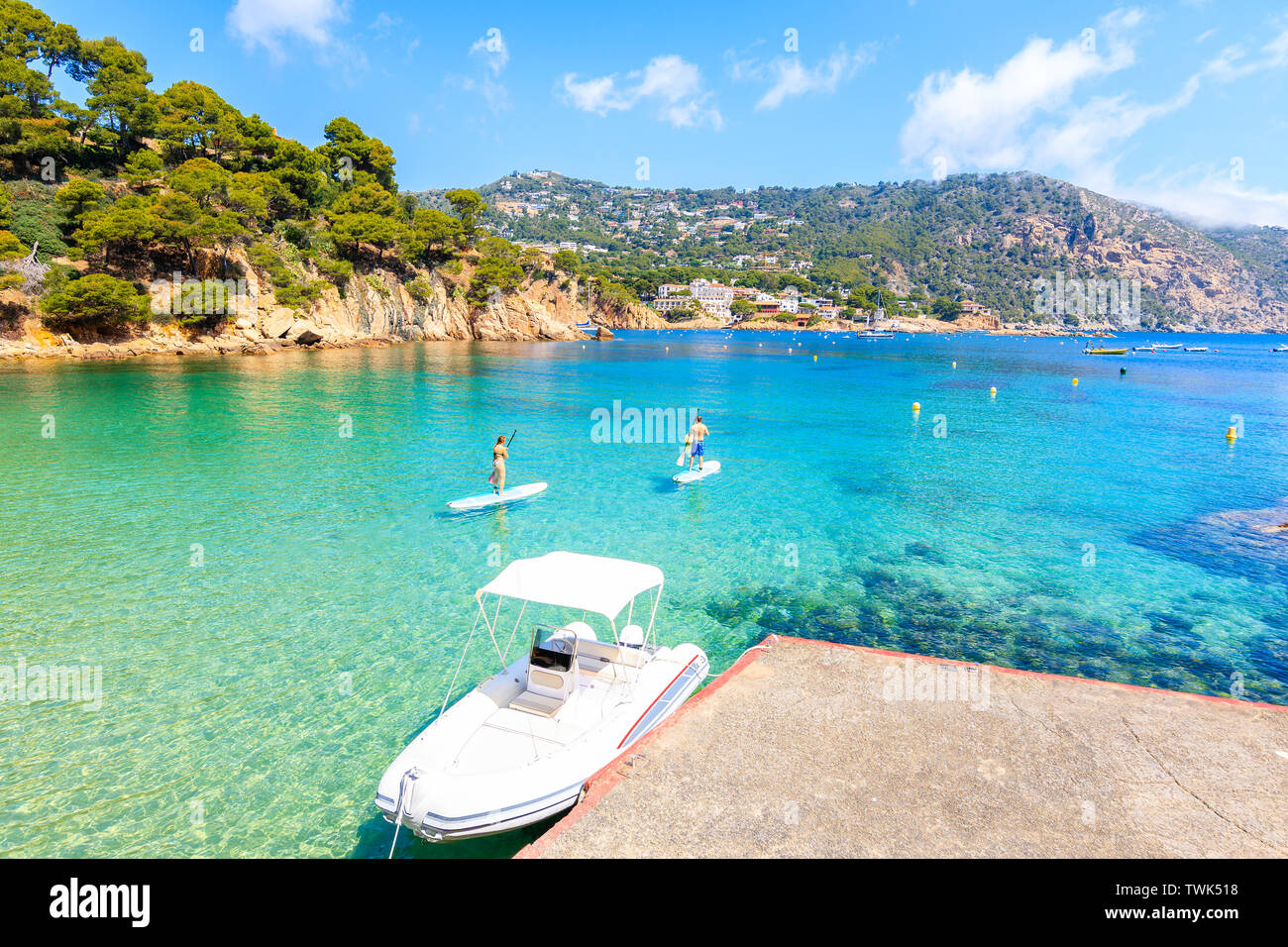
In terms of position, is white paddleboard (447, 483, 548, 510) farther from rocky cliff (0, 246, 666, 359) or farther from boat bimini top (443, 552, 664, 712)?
rocky cliff (0, 246, 666, 359)

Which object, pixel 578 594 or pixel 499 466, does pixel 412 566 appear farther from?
pixel 578 594

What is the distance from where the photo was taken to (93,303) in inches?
2151

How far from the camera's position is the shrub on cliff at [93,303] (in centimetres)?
5300

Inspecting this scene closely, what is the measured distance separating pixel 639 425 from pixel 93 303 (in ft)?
169

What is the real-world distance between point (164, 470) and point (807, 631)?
2317 cm

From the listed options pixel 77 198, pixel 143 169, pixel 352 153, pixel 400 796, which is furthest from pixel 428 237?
pixel 400 796

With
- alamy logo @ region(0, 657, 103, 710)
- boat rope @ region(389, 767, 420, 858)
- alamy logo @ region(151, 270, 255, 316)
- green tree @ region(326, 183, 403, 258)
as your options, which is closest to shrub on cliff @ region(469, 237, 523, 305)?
green tree @ region(326, 183, 403, 258)

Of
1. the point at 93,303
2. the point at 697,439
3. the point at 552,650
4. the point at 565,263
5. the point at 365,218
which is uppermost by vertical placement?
the point at 565,263

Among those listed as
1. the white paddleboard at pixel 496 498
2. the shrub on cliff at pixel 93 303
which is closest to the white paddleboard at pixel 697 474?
the white paddleboard at pixel 496 498
